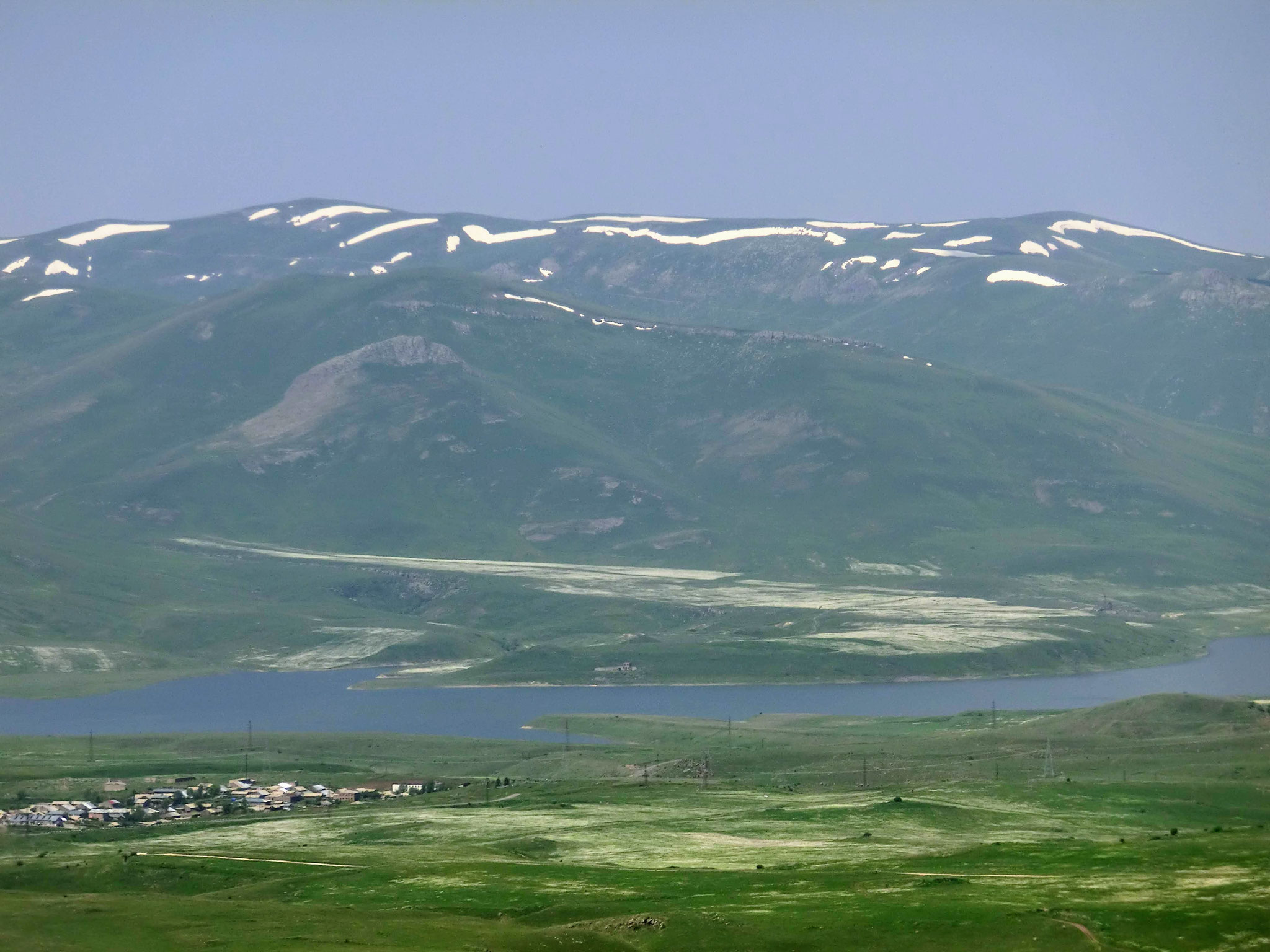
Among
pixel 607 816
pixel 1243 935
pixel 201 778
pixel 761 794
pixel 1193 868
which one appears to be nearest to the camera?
pixel 1243 935

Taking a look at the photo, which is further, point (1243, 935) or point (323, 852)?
point (323, 852)

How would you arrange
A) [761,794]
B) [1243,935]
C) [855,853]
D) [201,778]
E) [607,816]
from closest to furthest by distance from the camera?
[1243,935] < [855,853] < [607,816] < [761,794] < [201,778]

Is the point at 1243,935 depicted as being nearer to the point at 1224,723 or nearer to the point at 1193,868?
the point at 1193,868

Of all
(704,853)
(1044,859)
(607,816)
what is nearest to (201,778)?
(607,816)

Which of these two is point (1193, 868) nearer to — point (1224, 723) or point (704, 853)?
point (704, 853)

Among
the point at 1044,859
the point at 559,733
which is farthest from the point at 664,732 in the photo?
the point at 1044,859

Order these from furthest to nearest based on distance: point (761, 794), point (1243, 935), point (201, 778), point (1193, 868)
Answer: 1. point (201, 778)
2. point (761, 794)
3. point (1193, 868)
4. point (1243, 935)
